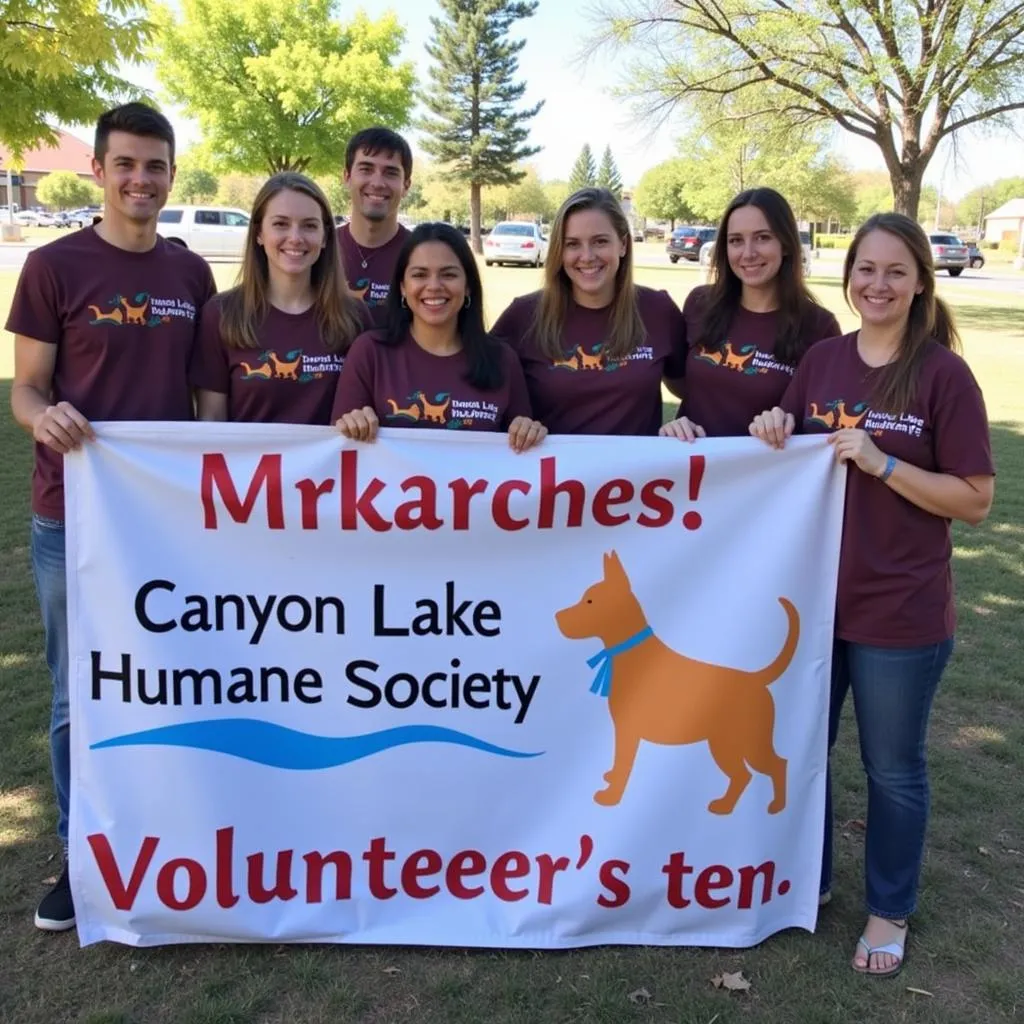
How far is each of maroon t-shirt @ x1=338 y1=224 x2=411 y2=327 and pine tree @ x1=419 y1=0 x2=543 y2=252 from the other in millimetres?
54763

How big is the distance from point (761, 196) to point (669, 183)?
309 ft

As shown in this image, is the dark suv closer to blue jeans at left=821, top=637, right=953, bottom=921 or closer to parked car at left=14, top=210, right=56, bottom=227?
blue jeans at left=821, top=637, right=953, bottom=921

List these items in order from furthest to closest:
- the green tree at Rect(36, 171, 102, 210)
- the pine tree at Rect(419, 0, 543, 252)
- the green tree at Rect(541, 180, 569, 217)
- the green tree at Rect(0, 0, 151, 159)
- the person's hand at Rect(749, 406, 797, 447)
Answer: the green tree at Rect(541, 180, 569, 217)
the green tree at Rect(36, 171, 102, 210)
the pine tree at Rect(419, 0, 543, 252)
the green tree at Rect(0, 0, 151, 159)
the person's hand at Rect(749, 406, 797, 447)

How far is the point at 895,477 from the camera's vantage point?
261 centimetres

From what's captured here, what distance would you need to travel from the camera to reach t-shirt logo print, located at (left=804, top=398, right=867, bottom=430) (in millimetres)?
2738

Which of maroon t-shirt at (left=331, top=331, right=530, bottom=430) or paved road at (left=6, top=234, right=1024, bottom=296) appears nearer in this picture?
maroon t-shirt at (left=331, top=331, right=530, bottom=430)

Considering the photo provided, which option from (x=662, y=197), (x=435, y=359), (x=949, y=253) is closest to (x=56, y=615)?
(x=435, y=359)

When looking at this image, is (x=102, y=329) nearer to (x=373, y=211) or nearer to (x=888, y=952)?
(x=373, y=211)

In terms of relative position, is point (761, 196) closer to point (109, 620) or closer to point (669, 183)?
point (109, 620)

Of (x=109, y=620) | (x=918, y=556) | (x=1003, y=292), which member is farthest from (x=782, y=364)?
(x=1003, y=292)

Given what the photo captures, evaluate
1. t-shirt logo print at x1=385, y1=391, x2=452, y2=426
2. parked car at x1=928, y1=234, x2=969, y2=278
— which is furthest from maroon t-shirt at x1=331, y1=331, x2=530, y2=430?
parked car at x1=928, y1=234, x2=969, y2=278

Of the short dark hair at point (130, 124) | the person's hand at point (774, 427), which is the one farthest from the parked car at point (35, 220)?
the person's hand at point (774, 427)

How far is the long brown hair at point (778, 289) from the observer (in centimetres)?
307

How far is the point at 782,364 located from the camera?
10.2 ft
